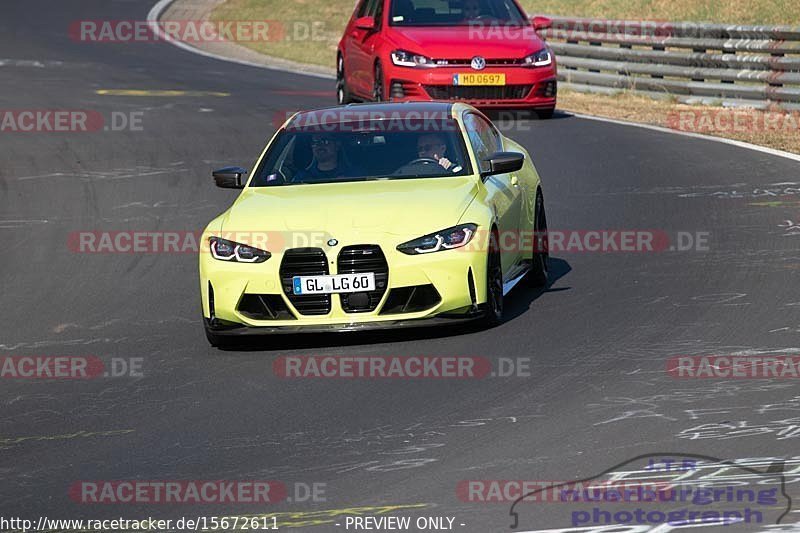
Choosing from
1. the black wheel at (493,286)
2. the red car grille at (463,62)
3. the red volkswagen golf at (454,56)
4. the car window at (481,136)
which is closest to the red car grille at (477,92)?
the red volkswagen golf at (454,56)

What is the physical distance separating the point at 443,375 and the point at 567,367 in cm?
70

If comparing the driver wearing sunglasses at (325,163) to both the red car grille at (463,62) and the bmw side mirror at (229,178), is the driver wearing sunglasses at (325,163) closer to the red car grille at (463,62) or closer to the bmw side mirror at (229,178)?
the bmw side mirror at (229,178)

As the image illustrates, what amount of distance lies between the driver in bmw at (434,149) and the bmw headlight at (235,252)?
5.53ft

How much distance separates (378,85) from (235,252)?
11779 mm

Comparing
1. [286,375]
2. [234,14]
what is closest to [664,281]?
[286,375]

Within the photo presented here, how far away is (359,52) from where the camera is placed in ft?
74.0

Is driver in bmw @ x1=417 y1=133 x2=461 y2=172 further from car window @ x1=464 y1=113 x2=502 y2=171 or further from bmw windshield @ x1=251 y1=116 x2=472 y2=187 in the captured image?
car window @ x1=464 y1=113 x2=502 y2=171

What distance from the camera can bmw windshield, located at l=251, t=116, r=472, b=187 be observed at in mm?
11156

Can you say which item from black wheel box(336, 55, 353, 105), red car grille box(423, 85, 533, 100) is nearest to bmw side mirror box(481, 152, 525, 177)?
red car grille box(423, 85, 533, 100)

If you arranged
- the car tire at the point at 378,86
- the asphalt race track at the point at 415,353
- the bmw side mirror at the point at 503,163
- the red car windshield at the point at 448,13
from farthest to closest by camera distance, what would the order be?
the red car windshield at the point at 448,13 → the car tire at the point at 378,86 → the bmw side mirror at the point at 503,163 → the asphalt race track at the point at 415,353

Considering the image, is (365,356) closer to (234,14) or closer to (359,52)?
(359,52)

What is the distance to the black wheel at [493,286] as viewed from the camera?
404 inches

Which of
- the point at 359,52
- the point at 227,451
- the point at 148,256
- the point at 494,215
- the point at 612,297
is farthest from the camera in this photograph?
the point at 359,52

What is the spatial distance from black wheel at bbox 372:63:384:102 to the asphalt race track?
313 centimetres
